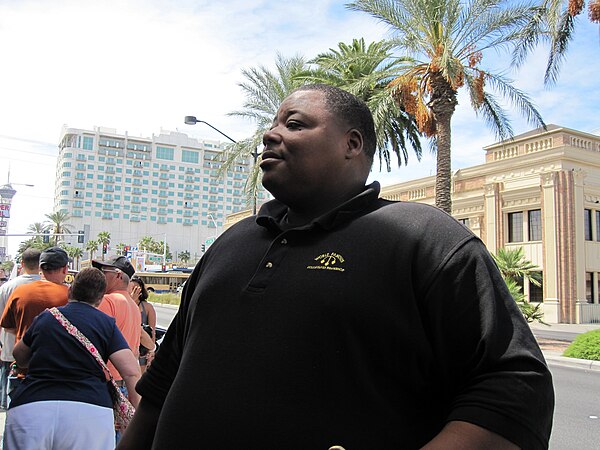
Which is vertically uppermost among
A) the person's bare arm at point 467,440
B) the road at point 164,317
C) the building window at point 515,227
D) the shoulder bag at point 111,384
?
the building window at point 515,227

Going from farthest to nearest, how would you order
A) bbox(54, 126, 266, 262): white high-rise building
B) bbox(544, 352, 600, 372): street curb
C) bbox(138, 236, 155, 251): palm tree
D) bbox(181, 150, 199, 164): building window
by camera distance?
bbox(181, 150, 199, 164): building window < bbox(54, 126, 266, 262): white high-rise building < bbox(138, 236, 155, 251): palm tree < bbox(544, 352, 600, 372): street curb

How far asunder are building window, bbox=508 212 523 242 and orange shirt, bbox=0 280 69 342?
29912mm

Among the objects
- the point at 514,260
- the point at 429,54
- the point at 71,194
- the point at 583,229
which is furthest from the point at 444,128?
the point at 71,194

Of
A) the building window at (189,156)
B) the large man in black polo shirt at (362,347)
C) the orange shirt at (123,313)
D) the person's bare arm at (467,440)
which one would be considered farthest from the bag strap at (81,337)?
the building window at (189,156)

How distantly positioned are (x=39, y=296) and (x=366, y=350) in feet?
14.8

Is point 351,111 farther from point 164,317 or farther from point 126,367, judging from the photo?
point 164,317

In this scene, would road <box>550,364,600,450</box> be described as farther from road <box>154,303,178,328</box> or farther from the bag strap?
road <box>154,303,178,328</box>

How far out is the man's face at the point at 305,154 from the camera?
181cm

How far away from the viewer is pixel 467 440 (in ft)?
4.27

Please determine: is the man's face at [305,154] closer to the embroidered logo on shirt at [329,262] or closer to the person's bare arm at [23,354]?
the embroidered logo on shirt at [329,262]

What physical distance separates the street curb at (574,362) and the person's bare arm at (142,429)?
13.6 m

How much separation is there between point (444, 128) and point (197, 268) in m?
15.5

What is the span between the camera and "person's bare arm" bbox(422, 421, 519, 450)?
1289 millimetres

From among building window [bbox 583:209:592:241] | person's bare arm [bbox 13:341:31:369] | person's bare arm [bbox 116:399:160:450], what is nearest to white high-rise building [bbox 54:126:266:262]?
building window [bbox 583:209:592:241]
